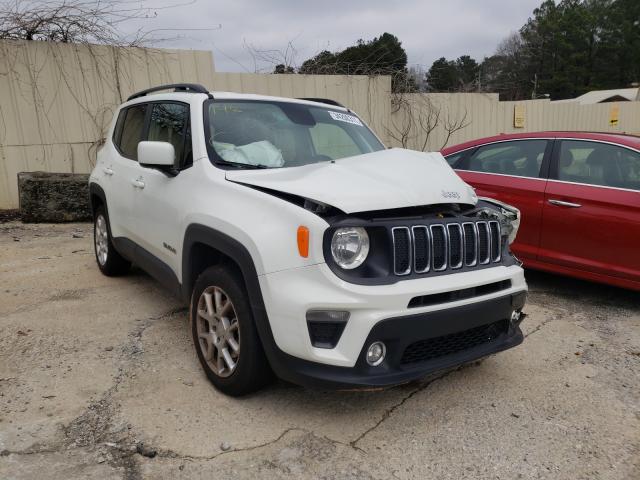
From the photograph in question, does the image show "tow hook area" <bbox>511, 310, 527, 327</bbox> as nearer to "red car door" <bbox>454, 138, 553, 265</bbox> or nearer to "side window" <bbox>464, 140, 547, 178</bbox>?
"red car door" <bbox>454, 138, 553, 265</bbox>

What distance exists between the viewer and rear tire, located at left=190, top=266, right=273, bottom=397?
2.84 meters

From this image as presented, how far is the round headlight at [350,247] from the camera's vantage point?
262 cm

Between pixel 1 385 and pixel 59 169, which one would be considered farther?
pixel 59 169

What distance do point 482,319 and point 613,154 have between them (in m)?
2.88

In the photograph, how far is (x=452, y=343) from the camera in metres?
2.89

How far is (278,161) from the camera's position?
3523mm

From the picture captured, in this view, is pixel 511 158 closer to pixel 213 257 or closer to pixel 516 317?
pixel 516 317

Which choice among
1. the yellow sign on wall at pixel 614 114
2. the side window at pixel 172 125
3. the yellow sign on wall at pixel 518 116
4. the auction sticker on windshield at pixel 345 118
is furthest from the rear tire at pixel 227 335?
the yellow sign on wall at pixel 614 114

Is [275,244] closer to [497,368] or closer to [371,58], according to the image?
[497,368]

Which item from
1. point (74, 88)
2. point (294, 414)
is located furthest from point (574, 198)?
point (74, 88)

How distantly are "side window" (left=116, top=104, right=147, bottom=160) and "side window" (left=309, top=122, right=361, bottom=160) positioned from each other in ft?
5.02

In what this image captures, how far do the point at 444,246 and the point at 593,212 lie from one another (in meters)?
2.53

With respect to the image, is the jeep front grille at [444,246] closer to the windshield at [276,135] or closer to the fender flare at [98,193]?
the windshield at [276,135]

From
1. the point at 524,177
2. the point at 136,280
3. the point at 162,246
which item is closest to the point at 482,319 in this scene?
the point at 162,246
